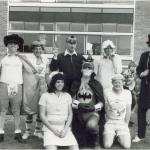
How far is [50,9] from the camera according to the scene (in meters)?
28.5

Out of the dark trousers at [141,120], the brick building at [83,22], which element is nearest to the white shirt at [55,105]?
the dark trousers at [141,120]

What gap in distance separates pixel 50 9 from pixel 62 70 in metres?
20.9

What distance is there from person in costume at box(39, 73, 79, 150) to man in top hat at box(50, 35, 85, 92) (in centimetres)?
38

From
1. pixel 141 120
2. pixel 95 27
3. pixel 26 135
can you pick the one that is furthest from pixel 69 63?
pixel 95 27

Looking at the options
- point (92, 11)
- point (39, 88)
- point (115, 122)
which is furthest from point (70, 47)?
point (92, 11)

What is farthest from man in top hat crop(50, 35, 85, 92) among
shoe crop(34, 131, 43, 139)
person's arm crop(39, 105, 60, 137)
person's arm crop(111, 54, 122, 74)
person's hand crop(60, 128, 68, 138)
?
shoe crop(34, 131, 43, 139)

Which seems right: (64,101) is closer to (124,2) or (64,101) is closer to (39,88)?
(39,88)

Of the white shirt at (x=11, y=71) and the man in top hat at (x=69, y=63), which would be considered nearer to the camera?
the white shirt at (x=11, y=71)

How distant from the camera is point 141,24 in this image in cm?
2836

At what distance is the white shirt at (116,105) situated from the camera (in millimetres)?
8047

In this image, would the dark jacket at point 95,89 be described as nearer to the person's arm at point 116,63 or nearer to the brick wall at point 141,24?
the person's arm at point 116,63

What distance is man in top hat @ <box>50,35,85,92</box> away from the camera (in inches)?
314

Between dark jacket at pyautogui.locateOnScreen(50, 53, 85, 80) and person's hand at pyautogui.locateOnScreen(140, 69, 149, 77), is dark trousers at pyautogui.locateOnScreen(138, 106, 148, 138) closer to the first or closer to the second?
person's hand at pyautogui.locateOnScreen(140, 69, 149, 77)

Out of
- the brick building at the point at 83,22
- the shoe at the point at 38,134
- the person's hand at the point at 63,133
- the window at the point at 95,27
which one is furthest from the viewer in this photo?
the window at the point at 95,27
